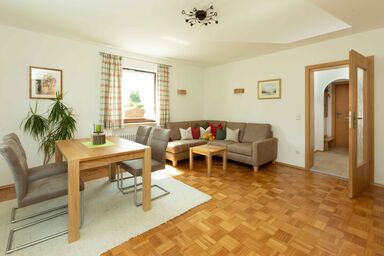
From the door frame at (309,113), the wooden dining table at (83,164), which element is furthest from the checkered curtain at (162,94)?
the door frame at (309,113)

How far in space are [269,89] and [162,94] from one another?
2475 mm

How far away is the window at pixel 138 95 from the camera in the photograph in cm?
443

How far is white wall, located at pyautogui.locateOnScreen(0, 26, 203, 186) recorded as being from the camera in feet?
9.80

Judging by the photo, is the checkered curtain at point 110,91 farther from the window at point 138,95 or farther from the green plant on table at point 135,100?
the green plant on table at point 135,100

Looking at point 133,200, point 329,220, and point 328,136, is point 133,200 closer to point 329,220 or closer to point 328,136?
point 329,220

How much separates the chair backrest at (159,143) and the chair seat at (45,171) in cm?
112

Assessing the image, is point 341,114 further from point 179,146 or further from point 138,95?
point 138,95

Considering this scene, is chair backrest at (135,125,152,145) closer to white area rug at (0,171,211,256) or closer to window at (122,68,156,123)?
white area rug at (0,171,211,256)

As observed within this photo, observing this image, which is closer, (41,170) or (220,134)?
(41,170)

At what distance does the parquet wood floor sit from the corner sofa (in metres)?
0.74

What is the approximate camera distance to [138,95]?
4.67 metres

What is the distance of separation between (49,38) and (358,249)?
485 cm

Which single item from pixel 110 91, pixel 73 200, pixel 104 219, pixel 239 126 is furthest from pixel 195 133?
pixel 73 200

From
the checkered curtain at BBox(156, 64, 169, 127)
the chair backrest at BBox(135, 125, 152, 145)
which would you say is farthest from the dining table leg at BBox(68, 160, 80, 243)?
the checkered curtain at BBox(156, 64, 169, 127)
